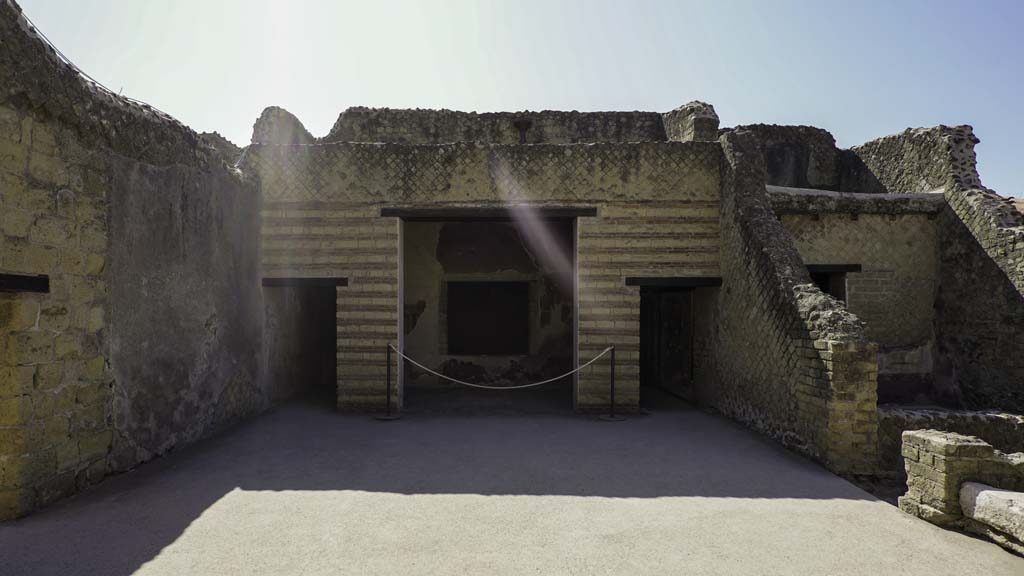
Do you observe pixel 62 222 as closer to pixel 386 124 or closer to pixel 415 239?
pixel 415 239

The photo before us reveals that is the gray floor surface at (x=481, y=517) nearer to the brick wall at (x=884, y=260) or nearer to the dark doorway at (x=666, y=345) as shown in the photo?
the dark doorway at (x=666, y=345)

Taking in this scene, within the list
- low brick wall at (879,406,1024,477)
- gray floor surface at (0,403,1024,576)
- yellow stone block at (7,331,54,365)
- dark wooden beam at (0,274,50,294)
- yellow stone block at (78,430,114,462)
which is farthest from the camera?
Result: low brick wall at (879,406,1024,477)

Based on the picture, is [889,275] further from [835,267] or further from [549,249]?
[549,249]

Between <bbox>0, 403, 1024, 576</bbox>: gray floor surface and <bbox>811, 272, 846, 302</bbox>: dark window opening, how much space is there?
371 cm

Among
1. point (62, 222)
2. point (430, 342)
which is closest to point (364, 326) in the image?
point (430, 342)

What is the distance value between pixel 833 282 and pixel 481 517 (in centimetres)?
720

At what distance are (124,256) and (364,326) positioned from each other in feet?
10.0

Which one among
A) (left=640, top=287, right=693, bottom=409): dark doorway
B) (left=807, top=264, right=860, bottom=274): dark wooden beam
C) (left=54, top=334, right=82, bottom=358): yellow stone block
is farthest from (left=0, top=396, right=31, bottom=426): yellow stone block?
(left=807, top=264, right=860, bottom=274): dark wooden beam

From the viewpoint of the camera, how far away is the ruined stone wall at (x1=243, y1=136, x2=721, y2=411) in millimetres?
7355

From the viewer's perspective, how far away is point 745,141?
23.1 ft

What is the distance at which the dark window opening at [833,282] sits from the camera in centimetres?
838

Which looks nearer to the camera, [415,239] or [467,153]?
[467,153]

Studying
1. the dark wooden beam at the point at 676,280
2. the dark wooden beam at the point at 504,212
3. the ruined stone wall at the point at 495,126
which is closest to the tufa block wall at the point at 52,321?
the dark wooden beam at the point at 504,212

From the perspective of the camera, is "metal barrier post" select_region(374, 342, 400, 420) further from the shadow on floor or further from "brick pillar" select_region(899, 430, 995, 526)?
"brick pillar" select_region(899, 430, 995, 526)
